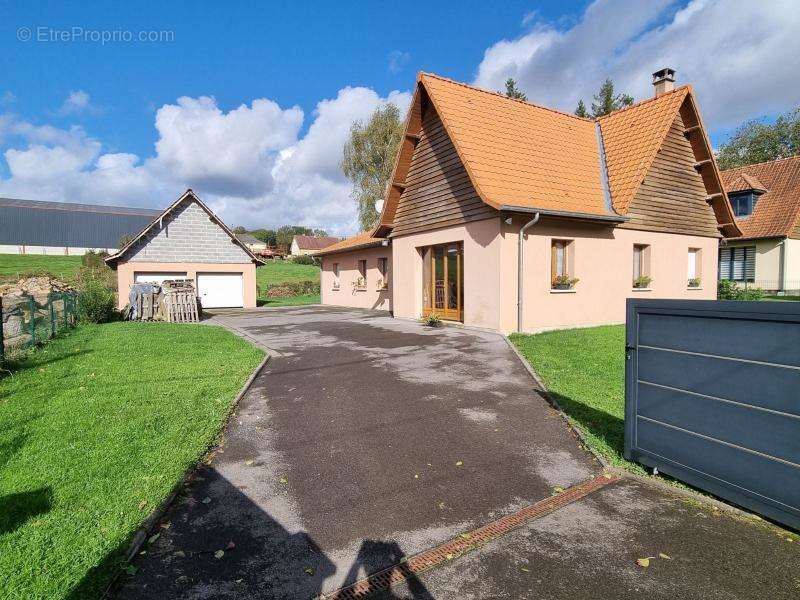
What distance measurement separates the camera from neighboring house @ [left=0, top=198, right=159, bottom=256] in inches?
2625

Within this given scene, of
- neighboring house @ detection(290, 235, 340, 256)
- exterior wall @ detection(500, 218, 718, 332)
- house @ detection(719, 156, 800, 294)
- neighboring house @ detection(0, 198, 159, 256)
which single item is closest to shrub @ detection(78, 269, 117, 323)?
exterior wall @ detection(500, 218, 718, 332)

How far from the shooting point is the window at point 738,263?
27219mm

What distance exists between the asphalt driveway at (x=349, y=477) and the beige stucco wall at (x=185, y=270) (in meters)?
20.8

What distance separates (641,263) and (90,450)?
16.1m

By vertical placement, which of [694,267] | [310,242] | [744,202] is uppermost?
[310,242]

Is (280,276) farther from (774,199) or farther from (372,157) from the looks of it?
(774,199)

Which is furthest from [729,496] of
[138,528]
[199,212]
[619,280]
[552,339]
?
[199,212]

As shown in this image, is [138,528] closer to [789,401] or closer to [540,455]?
→ [540,455]

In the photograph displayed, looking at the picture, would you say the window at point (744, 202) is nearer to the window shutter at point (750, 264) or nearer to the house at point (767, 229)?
the house at point (767, 229)

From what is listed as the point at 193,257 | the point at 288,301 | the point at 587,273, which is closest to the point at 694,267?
the point at 587,273

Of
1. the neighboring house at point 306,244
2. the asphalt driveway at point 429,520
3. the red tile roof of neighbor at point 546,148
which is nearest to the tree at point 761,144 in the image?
the red tile roof of neighbor at point 546,148

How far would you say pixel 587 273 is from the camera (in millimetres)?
13852

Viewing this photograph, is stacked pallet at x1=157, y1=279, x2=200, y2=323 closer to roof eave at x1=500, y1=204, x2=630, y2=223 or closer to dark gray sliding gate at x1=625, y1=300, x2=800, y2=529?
roof eave at x1=500, y1=204, x2=630, y2=223

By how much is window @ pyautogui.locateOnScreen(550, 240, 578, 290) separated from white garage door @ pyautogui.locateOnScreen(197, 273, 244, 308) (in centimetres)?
2039
